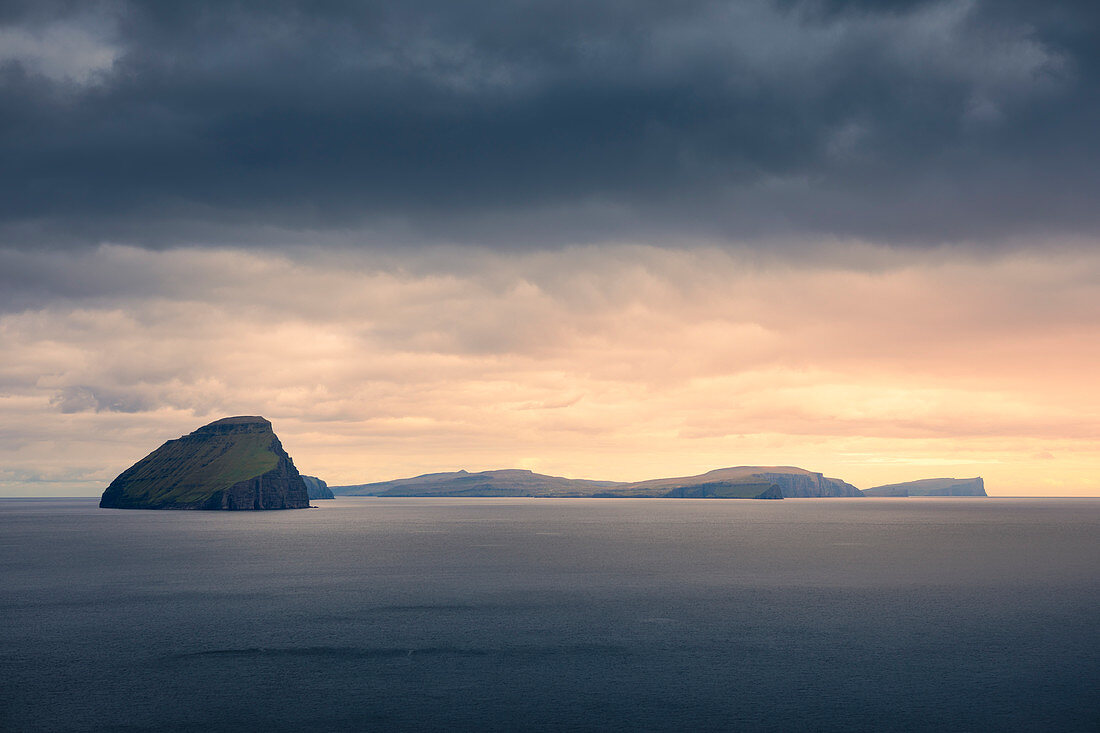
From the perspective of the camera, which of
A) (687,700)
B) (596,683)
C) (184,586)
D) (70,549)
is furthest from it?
(70,549)

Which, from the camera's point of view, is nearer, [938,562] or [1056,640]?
[1056,640]

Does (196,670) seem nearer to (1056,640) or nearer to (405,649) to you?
(405,649)

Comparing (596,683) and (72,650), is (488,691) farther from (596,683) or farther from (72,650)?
(72,650)

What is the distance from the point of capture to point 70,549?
184 metres

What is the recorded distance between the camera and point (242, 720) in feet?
172

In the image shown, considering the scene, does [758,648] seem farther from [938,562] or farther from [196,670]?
[938,562]

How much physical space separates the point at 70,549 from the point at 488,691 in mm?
170946

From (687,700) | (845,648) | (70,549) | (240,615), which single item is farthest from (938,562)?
(70,549)

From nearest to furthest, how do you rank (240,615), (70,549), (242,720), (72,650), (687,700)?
(242,720) → (687,700) → (72,650) → (240,615) → (70,549)

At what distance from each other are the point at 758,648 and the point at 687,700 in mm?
18957

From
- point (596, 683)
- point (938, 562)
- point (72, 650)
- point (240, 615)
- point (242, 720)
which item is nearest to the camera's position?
point (242, 720)

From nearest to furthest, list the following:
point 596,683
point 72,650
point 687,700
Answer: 1. point 687,700
2. point 596,683
3. point 72,650

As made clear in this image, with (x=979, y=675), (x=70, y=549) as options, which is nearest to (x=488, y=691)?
(x=979, y=675)

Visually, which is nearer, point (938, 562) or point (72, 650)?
point (72, 650)
